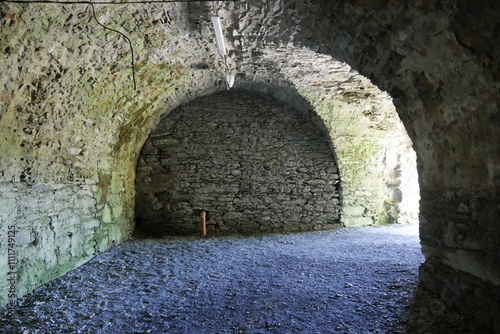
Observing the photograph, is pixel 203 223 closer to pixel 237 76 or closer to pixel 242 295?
pixel 237 76

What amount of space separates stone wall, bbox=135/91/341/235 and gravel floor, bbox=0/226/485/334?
165 cm

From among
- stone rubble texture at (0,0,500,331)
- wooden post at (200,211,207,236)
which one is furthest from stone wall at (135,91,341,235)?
stone rubble texture at (0,0,500,331)

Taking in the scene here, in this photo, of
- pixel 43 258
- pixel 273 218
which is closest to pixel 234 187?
pixel 273 218

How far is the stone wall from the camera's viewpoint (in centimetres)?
691

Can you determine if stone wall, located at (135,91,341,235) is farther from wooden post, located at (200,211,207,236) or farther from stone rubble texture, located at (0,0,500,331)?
stone rubble texture, located at (0,0,500,331)

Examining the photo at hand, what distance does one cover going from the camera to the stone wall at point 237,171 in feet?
22.7

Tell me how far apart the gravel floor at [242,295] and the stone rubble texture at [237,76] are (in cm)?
32

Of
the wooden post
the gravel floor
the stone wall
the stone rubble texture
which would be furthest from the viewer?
the stone wall

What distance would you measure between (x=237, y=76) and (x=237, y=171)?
6.44 ft

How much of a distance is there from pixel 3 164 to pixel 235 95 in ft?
15.2

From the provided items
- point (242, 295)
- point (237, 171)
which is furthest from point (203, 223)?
point (242, 295)

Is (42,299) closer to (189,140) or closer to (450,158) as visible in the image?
(450,158)

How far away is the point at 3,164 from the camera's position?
3.09 m

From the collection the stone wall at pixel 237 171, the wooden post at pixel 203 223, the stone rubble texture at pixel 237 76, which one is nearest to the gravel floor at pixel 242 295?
the stone rubble texture at pixel 237 76
